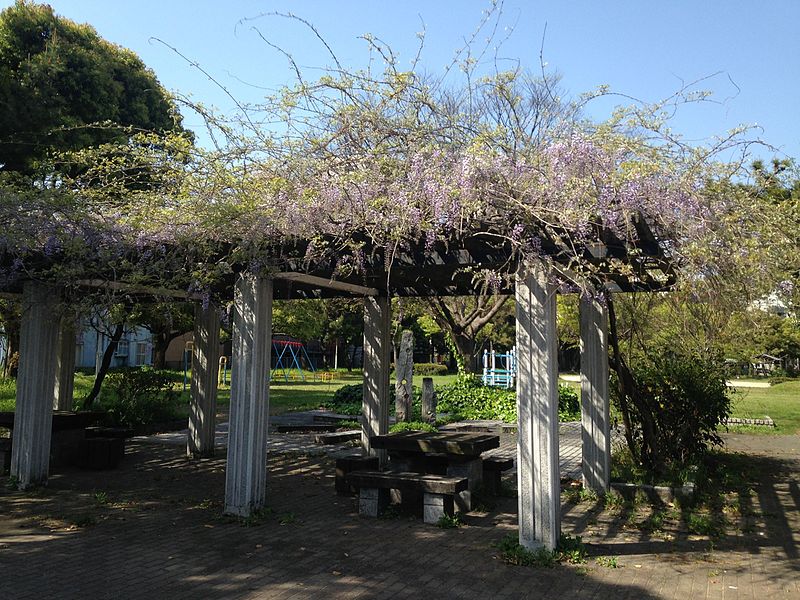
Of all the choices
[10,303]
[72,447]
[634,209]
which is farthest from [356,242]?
[10,303]

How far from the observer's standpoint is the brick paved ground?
4.93 metres

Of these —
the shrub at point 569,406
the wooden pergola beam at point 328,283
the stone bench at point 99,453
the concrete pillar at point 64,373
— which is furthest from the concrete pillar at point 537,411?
the shrub at point 569,406

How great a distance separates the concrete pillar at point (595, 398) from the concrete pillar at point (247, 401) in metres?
3.78

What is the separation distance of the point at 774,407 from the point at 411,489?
64.5 ft

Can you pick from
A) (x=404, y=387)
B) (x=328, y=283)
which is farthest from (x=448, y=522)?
(x=404, y=387)

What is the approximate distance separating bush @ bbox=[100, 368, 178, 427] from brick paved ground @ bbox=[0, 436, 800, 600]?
5842 millimetres

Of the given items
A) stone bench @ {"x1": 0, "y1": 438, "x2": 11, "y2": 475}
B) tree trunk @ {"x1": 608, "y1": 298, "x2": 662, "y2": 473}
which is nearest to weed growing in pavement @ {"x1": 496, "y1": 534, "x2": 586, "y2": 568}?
tree trunk @ {"x1": 608, "y1": 298, "x2": 662, "y2": 473}

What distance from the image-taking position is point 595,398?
8180 millimetres

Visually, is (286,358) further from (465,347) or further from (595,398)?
(595,398)

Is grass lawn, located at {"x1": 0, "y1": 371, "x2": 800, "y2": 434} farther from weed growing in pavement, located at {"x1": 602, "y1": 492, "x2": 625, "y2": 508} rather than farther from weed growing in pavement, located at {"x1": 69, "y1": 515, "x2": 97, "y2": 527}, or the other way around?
weed growing in pavement, located at {"x1": 69, "y1": 515, "x2": 97, "y2": 527}

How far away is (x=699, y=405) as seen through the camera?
921 centimetres

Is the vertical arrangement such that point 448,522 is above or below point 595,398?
below

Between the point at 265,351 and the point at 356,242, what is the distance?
183 centimetres

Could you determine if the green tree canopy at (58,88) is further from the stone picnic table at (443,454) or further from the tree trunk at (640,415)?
the tree trunk at (640,415)
